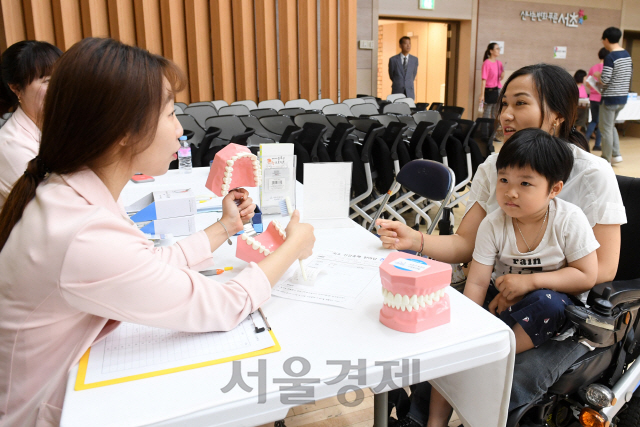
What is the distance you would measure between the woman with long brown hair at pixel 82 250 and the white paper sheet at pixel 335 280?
248 millimetres

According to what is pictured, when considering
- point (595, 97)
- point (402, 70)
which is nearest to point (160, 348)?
point (595, 97)

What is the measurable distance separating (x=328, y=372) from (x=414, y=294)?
10.4 inches

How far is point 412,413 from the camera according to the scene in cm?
161

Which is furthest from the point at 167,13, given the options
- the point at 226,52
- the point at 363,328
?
the point at 363,328

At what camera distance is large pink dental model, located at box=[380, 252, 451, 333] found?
1078mm

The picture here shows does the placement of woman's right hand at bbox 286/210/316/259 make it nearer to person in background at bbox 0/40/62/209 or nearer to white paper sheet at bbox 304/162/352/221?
white paper sheet at bbox 304/162/352/221

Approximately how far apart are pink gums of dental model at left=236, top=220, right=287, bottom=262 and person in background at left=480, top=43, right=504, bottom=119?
29.7 feet

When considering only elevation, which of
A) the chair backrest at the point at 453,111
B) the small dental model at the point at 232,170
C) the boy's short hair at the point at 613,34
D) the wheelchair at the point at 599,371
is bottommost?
the wheelchair at the point at 599,371

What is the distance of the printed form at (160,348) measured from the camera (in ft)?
3.23

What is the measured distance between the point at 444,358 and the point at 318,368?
0.29 m

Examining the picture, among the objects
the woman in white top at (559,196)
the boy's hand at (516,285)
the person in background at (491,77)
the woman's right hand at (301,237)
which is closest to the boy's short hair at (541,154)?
the woman in white top at (559,196)

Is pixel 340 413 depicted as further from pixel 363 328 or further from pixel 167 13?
pixel 167 13

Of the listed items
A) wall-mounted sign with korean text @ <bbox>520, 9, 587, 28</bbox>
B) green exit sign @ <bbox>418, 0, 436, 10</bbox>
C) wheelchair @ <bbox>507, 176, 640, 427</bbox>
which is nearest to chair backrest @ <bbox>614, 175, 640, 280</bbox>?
wheelchair @ <bbox>507, 176, 640, 427</bbox>

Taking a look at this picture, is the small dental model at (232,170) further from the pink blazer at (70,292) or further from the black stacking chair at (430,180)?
the black stacking chair at (430,180)
